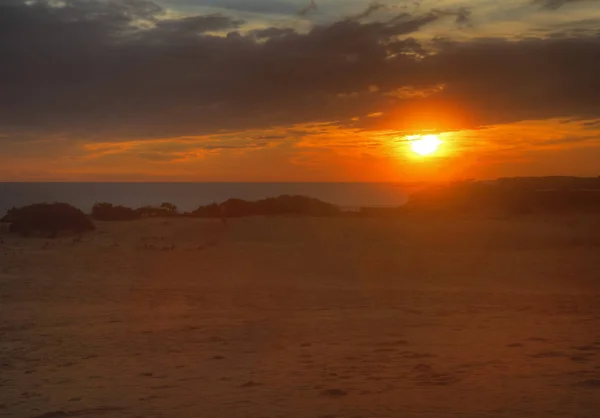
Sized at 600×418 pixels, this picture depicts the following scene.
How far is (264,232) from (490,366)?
15.7 metres

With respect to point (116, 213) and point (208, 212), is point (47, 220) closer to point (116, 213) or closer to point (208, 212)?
point (116, 213)

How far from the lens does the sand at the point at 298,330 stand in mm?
6840

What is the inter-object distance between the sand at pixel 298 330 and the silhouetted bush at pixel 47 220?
230 cm

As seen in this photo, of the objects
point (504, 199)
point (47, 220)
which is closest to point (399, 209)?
point (504, 199)

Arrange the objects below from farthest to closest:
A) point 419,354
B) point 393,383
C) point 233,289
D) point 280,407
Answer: point 233,289 → point 419,354 → point 393,383 → point 280,407

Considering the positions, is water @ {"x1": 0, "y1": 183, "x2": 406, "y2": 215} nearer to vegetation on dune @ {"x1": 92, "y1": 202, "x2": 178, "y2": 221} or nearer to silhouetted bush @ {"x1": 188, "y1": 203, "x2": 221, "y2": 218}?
vegetation on dune @ {"x1": 92, "y1": 202, "x2": 178, "y2": 221}

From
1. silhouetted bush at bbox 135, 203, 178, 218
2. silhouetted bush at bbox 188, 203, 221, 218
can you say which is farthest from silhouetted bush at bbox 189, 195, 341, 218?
silhouetted bush at bbox 135, 203, 178, 218

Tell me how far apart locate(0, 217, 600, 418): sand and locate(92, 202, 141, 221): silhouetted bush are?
8.70 m

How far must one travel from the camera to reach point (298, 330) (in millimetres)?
9891

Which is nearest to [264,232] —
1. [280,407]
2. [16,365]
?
[16,365]

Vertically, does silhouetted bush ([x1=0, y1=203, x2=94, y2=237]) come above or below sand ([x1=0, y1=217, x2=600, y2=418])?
above

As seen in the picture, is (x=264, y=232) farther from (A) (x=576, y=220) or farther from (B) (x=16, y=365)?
(B) (x=16, y=365)

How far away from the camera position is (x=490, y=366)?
25.4 feet

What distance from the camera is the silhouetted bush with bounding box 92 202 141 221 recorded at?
28.9 metres
